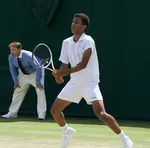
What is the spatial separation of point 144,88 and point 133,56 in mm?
658

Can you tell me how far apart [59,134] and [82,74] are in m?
2.44

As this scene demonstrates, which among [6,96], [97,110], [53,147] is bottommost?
[6,96]

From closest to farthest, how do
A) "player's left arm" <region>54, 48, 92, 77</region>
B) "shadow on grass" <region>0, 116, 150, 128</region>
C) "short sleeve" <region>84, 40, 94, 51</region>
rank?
"player's left arm" <region>54, 48, 92, 77</region>
"short sleeve" <region>84, 40, 94, 51</region>
"shadow on grass" <region>0, 116, 150, 128</region>

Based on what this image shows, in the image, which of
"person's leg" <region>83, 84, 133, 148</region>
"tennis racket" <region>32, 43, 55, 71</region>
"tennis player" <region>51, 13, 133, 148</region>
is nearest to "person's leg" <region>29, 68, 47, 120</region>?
"tennis racket" <region>32, 43, 55, 71</region>

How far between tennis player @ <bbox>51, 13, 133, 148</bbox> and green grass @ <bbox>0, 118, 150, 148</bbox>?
99cm

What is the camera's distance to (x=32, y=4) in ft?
37.9

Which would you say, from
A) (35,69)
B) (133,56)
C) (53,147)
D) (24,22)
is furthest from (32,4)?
(53,147)

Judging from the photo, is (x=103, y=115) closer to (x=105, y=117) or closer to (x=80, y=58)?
(x=105, y=117)

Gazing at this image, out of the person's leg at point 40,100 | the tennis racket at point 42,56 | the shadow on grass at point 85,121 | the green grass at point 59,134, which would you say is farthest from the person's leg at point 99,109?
the person's leg at point 40,100

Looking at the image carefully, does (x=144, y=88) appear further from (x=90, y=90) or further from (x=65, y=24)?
(x=90, y=90)

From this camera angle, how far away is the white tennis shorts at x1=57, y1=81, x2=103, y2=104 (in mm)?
6623

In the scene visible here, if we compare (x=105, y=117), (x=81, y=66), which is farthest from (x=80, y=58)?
(x=105, y=117)

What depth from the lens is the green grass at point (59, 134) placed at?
25.3 feet

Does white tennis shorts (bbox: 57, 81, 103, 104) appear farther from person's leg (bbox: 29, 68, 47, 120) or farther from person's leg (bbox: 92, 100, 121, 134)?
person's leg (bbox: 29, 68, 47, 120)
